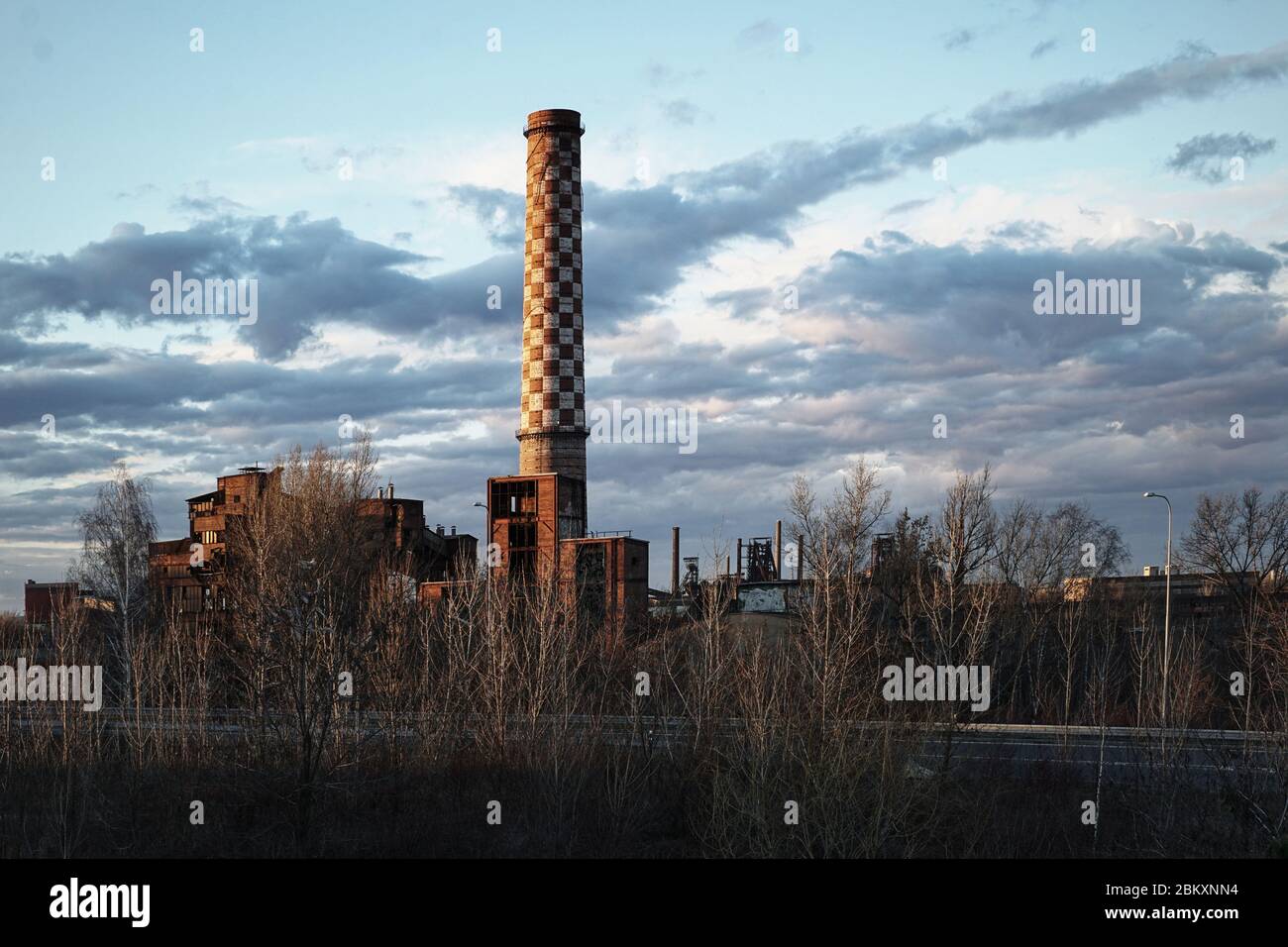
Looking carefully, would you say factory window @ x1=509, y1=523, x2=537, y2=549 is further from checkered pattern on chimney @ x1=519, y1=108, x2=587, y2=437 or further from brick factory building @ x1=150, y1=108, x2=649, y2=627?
checkered pattern on chimney @ x1=519, y1=108, x2=587, y2=437

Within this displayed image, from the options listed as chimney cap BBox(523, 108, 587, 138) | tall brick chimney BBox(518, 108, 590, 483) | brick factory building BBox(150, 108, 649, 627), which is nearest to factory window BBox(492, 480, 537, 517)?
brick factory building BBox(150, 108, 649, 627)

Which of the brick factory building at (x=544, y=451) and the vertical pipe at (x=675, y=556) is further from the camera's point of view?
the vertical pipe at (x=675, y=556)

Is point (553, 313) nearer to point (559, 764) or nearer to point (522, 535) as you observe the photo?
point (522, 535)

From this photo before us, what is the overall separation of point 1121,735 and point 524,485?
31.8 meters

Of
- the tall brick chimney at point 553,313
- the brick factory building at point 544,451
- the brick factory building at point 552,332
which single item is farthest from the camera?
the tall brick chimney at point 553,313

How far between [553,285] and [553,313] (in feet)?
4.30

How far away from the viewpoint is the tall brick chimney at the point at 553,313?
5462 cm

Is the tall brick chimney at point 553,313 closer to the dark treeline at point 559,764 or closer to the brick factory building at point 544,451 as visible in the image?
the brick factory building at point 544,451

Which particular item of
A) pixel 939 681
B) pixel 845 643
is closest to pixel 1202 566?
pixel 939 681

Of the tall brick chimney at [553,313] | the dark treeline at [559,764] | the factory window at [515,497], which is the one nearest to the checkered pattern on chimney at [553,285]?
the tall brick chimney at [553,313]

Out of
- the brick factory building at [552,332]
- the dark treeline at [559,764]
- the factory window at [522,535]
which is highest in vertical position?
the brick factory building at [552,332]

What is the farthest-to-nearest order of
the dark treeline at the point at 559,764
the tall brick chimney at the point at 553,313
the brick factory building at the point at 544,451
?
the tall brick chimney at the point at 553,313, the brick factory building at the point at 544,451, the dark treeline at the point at 559,764

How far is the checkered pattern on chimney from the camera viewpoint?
5462 centimetres
